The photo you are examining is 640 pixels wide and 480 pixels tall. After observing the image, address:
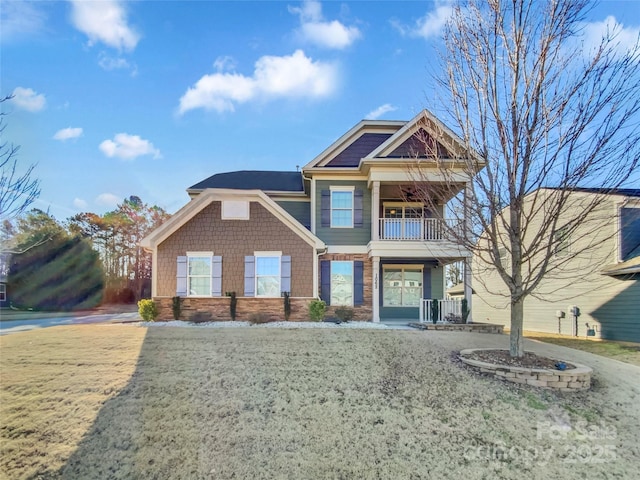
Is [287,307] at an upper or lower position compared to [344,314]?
upper

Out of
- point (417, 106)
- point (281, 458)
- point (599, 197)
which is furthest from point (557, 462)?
point (417, 106)

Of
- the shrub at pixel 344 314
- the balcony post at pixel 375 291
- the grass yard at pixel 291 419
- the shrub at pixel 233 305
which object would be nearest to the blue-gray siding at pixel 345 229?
the balcony post at pixel 375 291

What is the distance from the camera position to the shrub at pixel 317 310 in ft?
45.7

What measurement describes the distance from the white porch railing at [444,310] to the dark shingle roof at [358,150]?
6194 millimetres

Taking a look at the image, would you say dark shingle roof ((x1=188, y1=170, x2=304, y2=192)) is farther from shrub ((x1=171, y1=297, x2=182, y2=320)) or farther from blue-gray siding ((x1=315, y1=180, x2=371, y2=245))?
shrub ((x1=171, y1=297, x2=182, y2=320))

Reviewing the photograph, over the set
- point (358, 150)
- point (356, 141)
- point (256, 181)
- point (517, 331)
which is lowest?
point (517, 331)

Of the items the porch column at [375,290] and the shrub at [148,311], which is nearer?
the shrub at [148,311]

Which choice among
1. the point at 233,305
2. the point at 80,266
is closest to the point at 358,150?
the point at 233,305

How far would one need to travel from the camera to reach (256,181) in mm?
18625

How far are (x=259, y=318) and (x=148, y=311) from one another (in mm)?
4058

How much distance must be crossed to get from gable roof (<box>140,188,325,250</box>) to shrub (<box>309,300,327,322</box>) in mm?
2065

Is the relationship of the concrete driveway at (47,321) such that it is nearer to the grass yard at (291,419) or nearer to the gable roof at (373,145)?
the grass yard at (291,419)

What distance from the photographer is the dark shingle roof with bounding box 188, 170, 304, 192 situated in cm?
1780

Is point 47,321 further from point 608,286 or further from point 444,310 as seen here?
point 608,286
